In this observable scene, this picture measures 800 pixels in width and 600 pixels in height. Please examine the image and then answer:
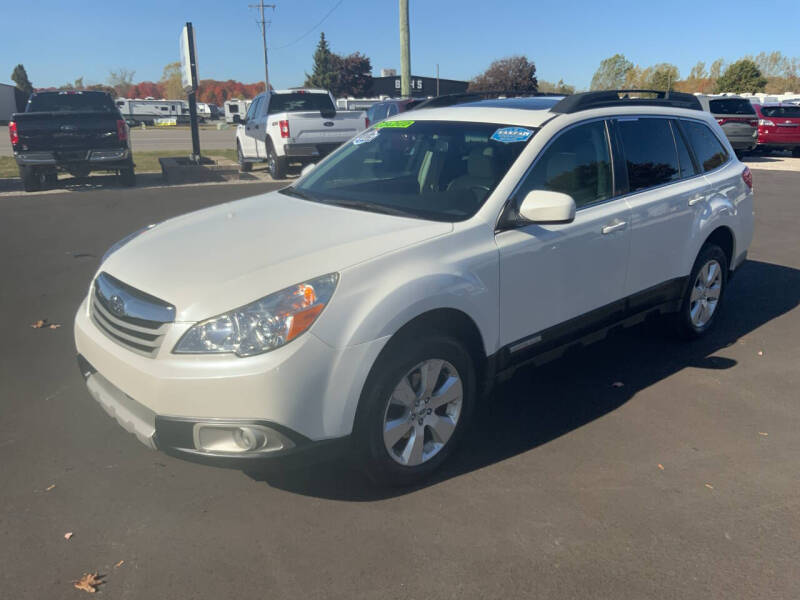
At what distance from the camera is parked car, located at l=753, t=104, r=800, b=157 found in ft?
69.4

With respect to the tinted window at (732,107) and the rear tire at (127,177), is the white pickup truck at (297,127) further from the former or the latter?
the tinted window at (732,107)

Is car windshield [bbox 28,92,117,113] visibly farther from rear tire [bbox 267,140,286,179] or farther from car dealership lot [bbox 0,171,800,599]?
car dealership lot [bbox 0,171,800,599]

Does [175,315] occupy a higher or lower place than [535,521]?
higher

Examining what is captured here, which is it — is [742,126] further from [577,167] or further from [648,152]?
[577,167]

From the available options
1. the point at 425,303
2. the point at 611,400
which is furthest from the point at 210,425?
the point at 611,400

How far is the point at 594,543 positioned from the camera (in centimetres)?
296

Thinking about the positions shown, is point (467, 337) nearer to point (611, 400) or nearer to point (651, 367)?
point (611, 400)

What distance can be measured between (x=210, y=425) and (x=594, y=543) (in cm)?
168

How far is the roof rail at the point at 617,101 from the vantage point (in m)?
4.12

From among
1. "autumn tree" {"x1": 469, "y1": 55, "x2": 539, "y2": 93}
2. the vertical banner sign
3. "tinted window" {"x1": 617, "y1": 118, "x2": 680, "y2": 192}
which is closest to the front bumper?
"tinted window" {"x1": 617, "y1": 118, "x2": 680, "y2": 192}

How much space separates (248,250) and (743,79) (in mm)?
64412

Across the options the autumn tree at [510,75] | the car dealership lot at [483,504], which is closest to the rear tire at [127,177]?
the car dealership lot at [483,504]

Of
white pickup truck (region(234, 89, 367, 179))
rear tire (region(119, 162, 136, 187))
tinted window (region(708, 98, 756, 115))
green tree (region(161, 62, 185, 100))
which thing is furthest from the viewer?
green tree (region(161, 62, 185, 100))

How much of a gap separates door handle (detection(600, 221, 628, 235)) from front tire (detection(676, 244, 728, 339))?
1116mm
